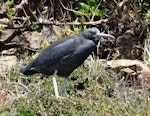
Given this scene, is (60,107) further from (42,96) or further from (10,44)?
(10,44)

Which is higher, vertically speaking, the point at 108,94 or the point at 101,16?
the point at 101,16

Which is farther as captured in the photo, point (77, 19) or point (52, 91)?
point (77, 19)

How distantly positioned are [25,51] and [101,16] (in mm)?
1118

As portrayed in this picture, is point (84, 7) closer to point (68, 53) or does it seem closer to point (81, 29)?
point (81, 29)

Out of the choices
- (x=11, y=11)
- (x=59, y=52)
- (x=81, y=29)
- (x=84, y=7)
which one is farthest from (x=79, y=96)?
(x=84, y=7)

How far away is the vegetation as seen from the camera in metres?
5.29

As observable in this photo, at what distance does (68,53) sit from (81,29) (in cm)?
203

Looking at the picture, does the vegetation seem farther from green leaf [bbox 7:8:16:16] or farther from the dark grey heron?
the dark grey heron

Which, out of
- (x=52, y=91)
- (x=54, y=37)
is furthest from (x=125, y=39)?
(x=52, y=91)

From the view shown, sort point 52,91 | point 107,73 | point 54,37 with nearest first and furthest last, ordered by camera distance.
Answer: point 52,91
point 107,73
point 54,37

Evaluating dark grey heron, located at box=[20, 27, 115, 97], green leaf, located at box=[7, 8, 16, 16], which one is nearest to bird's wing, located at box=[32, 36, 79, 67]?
dark grey heron, located at box=[20, 27, 115, 97]

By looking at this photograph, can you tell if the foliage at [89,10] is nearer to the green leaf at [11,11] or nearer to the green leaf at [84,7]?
the green leaf at [84,7]

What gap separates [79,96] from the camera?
17.5 ft

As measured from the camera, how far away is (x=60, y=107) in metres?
4.71
